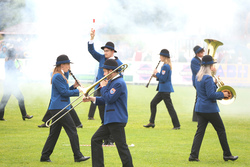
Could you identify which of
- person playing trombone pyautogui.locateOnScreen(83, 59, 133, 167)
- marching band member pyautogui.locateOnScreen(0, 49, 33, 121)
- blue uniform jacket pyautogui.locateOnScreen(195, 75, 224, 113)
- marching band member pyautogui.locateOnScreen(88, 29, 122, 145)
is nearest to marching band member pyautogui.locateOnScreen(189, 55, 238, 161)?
blue uniform jacket pyautogui.locateOnScreen(195, 75, 224, 113)

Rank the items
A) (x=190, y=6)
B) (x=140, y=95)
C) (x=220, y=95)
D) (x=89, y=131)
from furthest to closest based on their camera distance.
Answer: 1. (x=140, y=95)
2. (x=190, y=6)
3. (x=89, y=131)
4. (x=220, y=95)

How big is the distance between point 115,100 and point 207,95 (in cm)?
202

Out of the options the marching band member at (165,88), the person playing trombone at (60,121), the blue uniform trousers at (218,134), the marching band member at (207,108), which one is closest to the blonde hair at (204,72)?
the marching band member at (207,108)

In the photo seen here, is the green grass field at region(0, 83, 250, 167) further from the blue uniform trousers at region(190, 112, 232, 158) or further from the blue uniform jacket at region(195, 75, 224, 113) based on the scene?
the blue uniform jacket at region(195, 75, 224, 113)

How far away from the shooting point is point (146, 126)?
12133 mm

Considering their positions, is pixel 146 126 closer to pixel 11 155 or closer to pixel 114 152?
pixel 114 152

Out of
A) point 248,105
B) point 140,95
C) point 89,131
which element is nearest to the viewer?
point 89,131

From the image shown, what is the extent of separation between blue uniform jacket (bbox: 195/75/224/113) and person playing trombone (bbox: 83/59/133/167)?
1.87m

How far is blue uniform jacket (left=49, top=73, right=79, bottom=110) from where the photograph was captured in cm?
801

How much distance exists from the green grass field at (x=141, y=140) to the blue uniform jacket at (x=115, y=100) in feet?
4.44

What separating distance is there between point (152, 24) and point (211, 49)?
37.8 ft

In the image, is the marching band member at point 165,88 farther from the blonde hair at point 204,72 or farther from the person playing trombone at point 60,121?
the person playing trombone at point 60,121

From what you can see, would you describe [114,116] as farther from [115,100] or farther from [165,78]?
[165,78]

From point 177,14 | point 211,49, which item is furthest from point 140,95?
point 211,49
